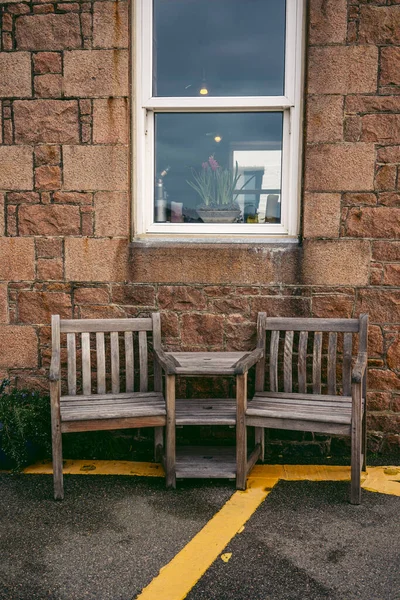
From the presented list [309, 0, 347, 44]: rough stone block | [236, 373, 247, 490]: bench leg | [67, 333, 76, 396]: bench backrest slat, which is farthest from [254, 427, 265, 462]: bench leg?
[309, 0, 347, 44]: rough stone block

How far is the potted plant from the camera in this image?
14.5 feet

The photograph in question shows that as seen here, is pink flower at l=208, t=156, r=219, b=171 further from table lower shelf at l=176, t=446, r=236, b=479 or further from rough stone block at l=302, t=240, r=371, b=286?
table lower shelf at l=176, t=446, r=236, b=479

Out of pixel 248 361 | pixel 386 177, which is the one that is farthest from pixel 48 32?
pixel 248 361

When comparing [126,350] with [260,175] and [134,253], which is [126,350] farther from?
[260,175]

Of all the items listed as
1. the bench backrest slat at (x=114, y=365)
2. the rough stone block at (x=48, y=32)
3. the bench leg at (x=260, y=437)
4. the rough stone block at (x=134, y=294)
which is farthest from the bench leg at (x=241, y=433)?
the rough stone block at (x=48, y=32)

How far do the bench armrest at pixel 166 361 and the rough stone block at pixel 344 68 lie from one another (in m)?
2.20

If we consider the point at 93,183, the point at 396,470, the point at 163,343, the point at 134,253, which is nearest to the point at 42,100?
the point at 93,183

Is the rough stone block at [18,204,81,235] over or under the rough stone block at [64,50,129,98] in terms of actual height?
under

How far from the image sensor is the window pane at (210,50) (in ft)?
14.0

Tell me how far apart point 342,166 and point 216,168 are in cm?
99

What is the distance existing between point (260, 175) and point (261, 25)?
1.13 meters

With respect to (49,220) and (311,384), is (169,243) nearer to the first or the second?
(49,220)

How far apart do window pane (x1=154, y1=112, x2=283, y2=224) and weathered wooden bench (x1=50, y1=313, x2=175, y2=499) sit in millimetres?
994

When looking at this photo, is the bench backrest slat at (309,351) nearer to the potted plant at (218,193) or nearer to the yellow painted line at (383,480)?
the yellow painted line at (383,480)
